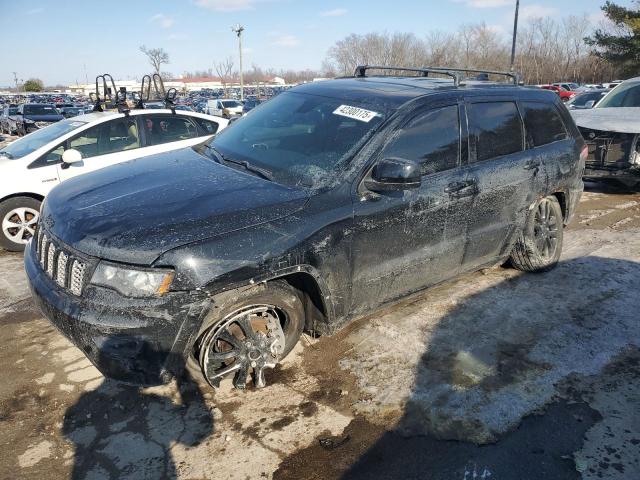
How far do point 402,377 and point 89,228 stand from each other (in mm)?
2120

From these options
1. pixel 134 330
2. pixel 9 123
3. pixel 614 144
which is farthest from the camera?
pixel 9 123

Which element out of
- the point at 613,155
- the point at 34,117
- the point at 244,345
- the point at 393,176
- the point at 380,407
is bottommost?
the point at 380,407

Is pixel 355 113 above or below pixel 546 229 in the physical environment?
above

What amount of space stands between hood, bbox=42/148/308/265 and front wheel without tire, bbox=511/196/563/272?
256 cm

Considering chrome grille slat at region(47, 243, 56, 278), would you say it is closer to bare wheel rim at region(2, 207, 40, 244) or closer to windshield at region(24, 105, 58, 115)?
bare wheel rim at region(2, 207, 40, 244)

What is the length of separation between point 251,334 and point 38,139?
502cm

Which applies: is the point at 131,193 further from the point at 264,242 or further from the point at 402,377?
the point at 402,377

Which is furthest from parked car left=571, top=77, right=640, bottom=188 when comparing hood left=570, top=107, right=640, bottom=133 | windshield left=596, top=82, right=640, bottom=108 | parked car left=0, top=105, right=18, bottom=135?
parked car left=0, top=105, right=18, bottom=135

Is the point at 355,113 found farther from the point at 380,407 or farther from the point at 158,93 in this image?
the point at 158,93

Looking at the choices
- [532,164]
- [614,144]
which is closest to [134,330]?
[532,164]

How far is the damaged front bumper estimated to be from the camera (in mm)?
7658

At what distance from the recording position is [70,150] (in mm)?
5711

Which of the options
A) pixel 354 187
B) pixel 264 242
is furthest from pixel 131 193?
pixel 354 187

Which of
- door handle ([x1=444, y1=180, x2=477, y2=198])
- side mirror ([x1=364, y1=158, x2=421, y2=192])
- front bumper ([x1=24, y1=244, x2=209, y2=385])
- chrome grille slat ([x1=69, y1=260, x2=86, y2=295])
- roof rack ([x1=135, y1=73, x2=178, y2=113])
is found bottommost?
front bumper ([x1=24, y1=244, x2=209, y2=385])
